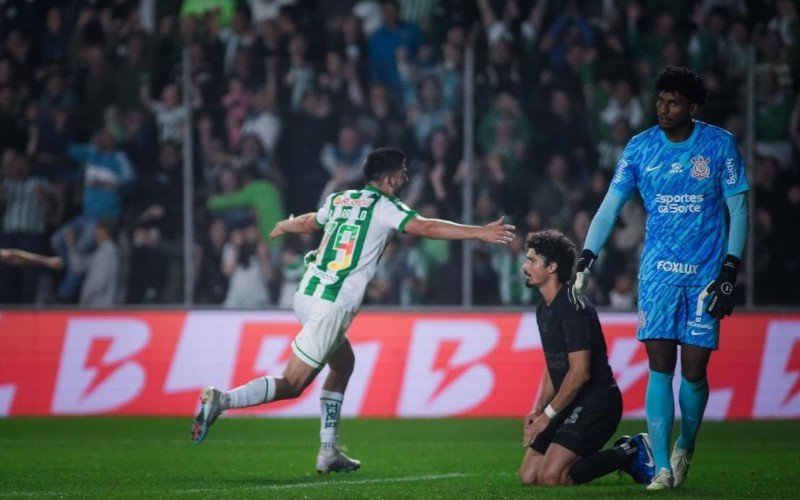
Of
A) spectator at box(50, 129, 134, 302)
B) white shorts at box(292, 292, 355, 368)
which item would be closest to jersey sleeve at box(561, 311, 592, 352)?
white shorts at box(292, 292, 355, 368)

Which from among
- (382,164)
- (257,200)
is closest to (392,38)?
(257,200)

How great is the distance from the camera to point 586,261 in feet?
22.5

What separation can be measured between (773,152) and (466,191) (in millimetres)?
3356

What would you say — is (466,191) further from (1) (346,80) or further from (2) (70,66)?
(2) (70,66)

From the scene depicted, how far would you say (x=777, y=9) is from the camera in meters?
14.8

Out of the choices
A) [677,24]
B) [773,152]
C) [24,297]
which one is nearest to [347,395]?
[24,297]

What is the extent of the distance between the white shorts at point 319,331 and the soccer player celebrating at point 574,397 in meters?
1.40

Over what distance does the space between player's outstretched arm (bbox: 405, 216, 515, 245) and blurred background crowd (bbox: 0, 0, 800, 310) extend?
5.62m

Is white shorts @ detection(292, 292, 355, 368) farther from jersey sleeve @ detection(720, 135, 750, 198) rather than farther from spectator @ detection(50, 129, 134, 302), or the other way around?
spectator @ detection(50, 129, 134, 302)

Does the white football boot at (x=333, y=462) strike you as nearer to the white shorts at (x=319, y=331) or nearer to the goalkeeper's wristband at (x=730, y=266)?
the white shorts at (x=319, y=331)

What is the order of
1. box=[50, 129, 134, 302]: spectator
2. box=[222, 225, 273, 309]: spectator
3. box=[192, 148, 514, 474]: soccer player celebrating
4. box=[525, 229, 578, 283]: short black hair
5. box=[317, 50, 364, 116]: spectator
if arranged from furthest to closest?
box=[317, 50, 364, 116]: spectator
box=[50, 129, 134, 302]: spectator
box=[222, 225, 273, 309]: spectator
box=[192, 148, 514, 474]: soccer player celebrating
box=[525, 229, 578, 283]: short black hair

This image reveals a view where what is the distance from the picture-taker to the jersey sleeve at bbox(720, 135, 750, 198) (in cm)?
685

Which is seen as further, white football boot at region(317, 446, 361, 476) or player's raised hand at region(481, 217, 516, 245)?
white football boot at region(317, 446, 361, 476)

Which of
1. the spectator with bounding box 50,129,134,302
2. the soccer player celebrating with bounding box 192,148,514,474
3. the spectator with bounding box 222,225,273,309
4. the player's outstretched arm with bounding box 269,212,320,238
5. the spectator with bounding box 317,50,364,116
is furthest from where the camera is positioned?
the spectator with bounding box 317,50,364,116
